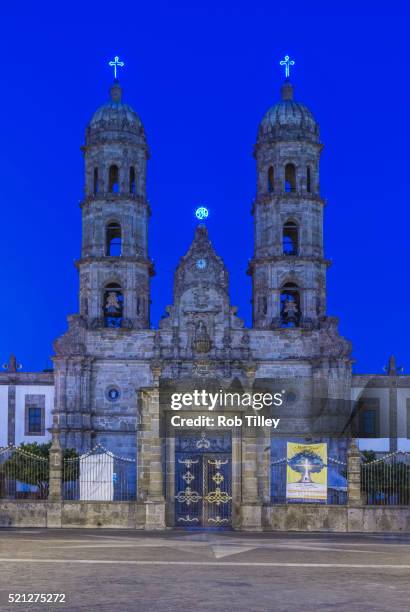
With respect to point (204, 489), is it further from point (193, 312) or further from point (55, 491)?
point (193, 312)

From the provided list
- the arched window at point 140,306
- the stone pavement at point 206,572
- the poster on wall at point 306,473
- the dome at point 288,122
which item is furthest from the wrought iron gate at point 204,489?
the dome at point 288,122

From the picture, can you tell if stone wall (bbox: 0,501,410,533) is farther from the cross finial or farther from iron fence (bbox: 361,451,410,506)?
the cross finial

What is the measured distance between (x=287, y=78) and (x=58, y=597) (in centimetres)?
5584

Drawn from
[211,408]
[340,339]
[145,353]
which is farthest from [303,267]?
[211,408]

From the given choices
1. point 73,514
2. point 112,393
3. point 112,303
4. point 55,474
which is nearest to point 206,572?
point 73,514

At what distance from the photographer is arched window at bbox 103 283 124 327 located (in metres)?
63.0

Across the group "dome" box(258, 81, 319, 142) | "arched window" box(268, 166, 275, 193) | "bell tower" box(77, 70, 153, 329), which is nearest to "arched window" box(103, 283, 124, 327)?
"bell tower" box(77, 70, 153, 329)

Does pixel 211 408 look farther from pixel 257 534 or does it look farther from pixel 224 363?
pixel 224 363

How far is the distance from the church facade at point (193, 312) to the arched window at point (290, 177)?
64 mm

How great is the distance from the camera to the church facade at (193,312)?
60156 millimetres

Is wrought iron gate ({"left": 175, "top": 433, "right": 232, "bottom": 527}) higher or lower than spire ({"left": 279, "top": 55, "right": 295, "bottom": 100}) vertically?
lower

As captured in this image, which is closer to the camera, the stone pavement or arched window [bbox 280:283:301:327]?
the stone pavement

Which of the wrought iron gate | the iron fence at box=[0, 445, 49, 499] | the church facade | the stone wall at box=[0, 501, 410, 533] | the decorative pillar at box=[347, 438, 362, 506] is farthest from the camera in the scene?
the church facade

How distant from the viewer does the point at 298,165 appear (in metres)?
63.8
